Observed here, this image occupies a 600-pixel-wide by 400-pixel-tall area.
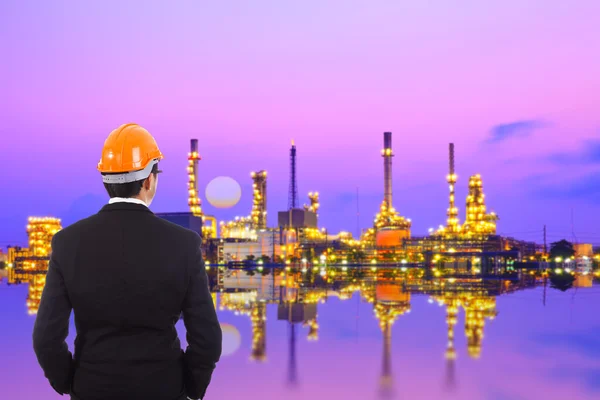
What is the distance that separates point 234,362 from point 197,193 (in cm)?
7642

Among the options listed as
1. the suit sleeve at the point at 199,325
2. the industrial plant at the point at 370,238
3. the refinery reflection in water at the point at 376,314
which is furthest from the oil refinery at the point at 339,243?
the suit sleeve at the point at 199,325

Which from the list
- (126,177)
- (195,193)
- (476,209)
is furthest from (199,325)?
(195,193)

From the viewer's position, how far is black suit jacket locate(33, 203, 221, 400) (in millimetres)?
2664

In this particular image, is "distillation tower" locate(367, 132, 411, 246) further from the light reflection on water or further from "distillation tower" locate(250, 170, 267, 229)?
the light reflection on water

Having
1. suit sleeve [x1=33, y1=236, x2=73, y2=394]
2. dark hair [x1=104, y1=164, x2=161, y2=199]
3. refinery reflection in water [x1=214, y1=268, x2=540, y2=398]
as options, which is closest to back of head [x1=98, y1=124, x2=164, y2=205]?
dark hair [x1=104, y1=164, x2=161, y2=199]

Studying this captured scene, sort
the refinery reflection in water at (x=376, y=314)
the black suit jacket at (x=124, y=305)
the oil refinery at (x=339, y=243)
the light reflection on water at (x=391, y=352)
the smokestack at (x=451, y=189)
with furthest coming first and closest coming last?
the smokestack at (x=451, y=189)
the oil refinery at (x=339, y=243)
the refinery reflection in water at (x=376, y=314)
the light reflection on water at (x=391, y=352)
the black suit jacket at (x=124, y=305)

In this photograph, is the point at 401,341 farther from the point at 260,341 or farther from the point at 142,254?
the point at 142,254

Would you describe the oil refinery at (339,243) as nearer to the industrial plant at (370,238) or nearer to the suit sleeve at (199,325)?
the industrial plant at (370,238)

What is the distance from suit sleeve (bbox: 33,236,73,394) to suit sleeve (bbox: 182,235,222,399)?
0.49m

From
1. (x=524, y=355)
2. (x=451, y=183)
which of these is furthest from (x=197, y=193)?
(x=524, y=355)

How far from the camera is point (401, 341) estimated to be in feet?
39.2

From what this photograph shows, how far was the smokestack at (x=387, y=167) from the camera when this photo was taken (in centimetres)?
7881

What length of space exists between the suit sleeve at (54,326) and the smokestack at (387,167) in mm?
76776

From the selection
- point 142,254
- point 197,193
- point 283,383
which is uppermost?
point 197,193
